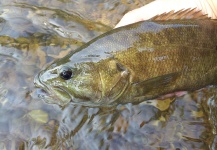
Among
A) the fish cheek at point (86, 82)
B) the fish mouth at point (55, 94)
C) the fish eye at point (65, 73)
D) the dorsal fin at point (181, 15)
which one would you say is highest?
the dorsal fin at point (181, 15)

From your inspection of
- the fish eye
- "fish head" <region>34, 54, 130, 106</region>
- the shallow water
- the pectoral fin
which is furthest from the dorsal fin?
the fish eye

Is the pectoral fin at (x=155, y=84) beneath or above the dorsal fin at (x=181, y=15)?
beneath

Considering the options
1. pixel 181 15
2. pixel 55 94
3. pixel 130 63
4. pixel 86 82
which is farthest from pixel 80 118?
pixel 181 15

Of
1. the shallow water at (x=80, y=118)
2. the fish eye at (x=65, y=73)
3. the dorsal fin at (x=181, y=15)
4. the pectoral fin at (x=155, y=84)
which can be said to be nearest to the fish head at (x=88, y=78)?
the fish eye at (x=65, y=73)

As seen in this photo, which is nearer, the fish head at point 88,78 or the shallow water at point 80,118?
the fish head at point 88,78

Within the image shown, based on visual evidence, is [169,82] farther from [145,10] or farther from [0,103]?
[0,103]

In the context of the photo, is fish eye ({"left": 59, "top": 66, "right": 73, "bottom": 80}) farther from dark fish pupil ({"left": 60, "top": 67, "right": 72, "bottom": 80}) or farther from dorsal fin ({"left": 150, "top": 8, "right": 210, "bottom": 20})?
dorsal fin ({"left": 150, "top": 8, "right": 210, "bottom": 20})

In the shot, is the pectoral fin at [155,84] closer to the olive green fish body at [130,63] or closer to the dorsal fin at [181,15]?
the olive green fish body at [130,63]

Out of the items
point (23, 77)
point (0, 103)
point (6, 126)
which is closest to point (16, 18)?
point (23, 77)
